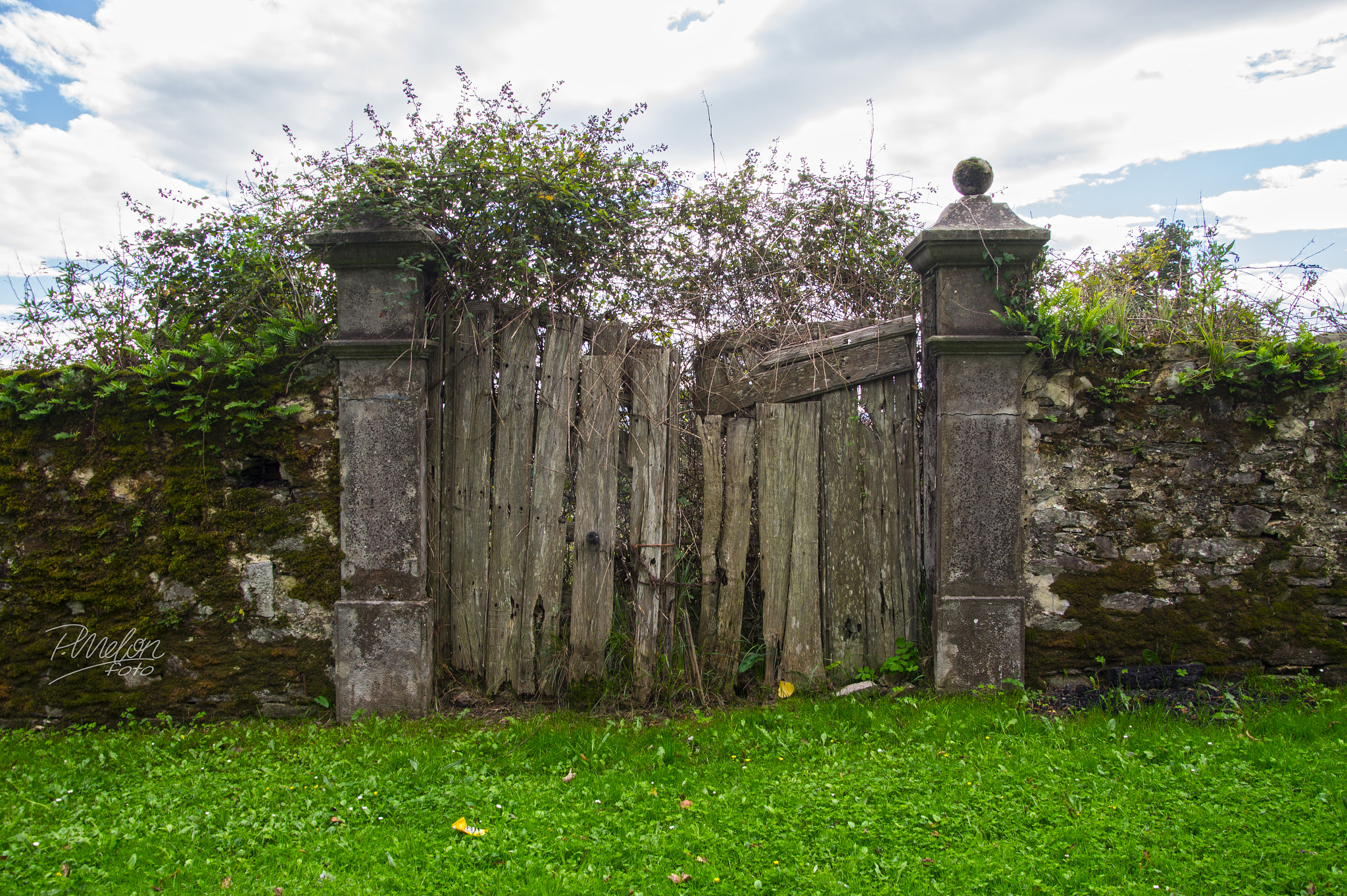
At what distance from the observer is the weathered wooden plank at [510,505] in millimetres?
3834

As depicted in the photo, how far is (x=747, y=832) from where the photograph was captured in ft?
8.17

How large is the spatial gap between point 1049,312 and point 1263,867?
2470 millimetres

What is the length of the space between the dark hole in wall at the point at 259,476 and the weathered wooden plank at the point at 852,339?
2.75 metres

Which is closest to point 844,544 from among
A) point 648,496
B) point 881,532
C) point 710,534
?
point 881,532

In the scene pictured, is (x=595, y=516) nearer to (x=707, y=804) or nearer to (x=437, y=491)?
(x=437, y=491)

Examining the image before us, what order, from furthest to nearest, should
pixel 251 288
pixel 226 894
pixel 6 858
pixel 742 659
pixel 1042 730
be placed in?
1. pixel 251 288
2. pixel 742 659
3. pixel 1042 730
4. pixel 6 858
5. pixel 226 894

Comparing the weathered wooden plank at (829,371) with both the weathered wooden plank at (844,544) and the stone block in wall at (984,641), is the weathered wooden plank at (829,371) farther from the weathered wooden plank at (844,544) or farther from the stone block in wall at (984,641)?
the stone block in wall at (984,641)

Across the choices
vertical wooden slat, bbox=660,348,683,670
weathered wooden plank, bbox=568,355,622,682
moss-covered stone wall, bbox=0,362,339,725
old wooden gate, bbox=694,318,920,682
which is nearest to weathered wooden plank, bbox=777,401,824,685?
old wooden gate, bbox=694,318,920,682

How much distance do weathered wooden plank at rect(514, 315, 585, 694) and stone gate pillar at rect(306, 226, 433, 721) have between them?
521 millimetres

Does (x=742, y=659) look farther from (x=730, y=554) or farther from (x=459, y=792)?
(x=459, y=792)

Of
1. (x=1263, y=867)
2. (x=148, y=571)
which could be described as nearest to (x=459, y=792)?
(x=148, y=571)

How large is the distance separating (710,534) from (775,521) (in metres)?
0.36

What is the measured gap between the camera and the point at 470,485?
388 cm

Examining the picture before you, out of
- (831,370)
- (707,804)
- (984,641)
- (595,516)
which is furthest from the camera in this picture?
(831,370)
